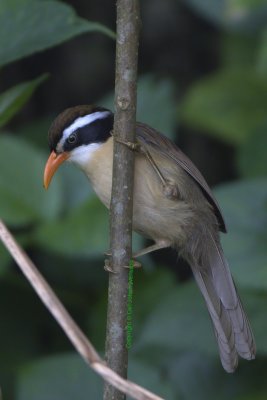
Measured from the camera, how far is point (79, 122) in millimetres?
3609

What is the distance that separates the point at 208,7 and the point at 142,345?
8.65 feet

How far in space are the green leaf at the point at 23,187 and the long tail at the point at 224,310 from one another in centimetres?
141

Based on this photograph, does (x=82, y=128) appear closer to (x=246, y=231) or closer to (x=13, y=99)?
(x=13, y=99)

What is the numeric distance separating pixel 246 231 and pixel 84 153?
4.01 ft

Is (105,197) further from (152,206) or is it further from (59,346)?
(59,346)

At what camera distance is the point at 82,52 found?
25.6 ft

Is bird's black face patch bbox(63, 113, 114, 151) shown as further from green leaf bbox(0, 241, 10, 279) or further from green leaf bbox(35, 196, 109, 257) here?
green leaf bbox(0, 241, 10, 279)

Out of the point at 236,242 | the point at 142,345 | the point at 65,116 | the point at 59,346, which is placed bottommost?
the point at 59,346

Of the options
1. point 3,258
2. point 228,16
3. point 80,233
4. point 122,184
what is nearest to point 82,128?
point 122,184

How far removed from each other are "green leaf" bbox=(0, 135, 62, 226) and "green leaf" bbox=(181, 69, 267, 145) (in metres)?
1.41

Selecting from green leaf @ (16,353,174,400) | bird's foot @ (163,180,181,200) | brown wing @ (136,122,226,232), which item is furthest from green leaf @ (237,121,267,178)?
bird's foot @ (163,180,181,200)

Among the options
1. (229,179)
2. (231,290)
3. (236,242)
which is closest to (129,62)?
(231,290)

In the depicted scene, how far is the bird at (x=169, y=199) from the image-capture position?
364cm

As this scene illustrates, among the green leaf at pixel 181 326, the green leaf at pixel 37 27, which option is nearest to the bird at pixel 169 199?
the green leaf at pixel 37 27
